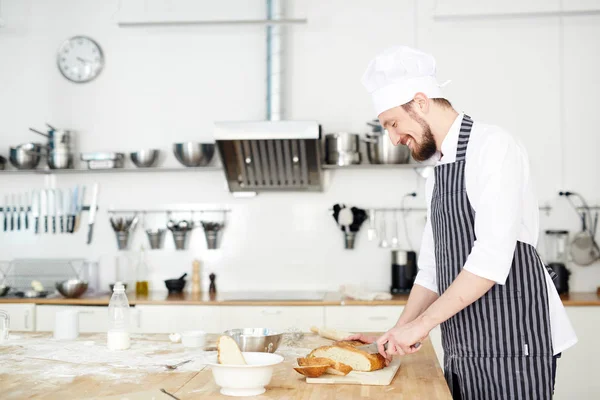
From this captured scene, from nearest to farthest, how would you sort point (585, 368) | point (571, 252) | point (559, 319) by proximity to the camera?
point (559, 319), point (585, 368), point (571, 252)

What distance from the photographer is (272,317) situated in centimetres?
474

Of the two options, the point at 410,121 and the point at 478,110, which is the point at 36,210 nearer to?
the point at 478,110

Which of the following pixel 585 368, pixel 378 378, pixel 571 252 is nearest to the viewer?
pixel 378 378

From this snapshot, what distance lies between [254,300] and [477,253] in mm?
2861

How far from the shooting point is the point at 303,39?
5.46 m

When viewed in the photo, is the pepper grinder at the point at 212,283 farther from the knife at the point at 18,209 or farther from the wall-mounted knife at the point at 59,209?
the knife at the point at 18,209

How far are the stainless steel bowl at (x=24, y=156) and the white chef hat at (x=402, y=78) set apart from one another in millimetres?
3724

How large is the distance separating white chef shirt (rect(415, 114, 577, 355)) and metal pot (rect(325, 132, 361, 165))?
2.77m

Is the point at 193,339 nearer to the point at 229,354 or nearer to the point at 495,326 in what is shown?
the point at 229,354

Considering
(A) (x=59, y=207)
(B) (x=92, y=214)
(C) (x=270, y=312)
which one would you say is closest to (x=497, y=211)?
(C) (x=270, y=312)

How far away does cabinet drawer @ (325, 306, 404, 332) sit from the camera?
4.66 metres

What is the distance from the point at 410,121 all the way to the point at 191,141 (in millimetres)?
3210

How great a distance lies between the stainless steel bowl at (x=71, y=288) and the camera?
4.92 metres

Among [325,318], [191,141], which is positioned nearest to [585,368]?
[325,318]
